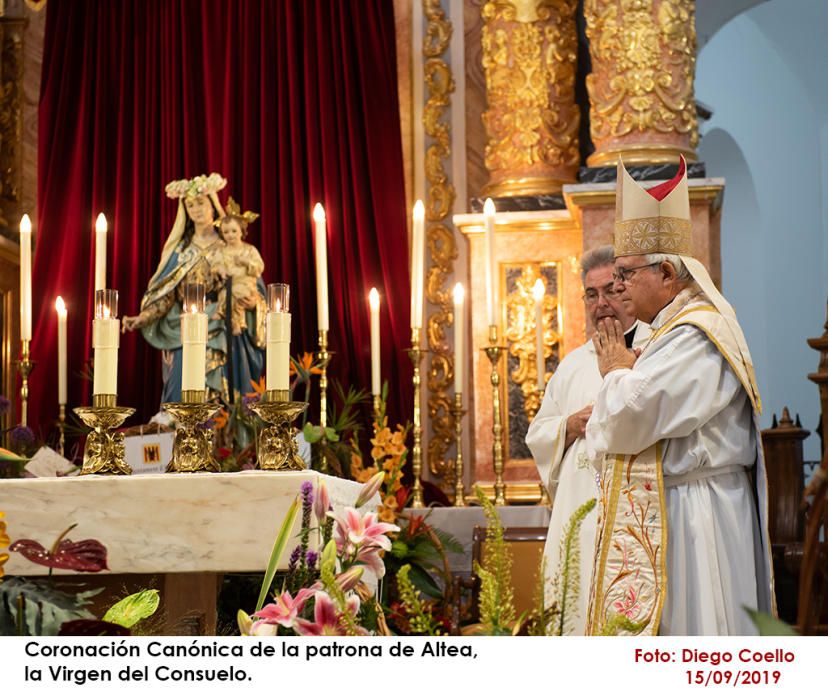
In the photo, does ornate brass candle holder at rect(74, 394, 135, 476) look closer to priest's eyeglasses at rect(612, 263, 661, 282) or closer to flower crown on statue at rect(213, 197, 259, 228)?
priest's eyeglasses at rect(612, 263, 661, 282)

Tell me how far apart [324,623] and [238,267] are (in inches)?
173

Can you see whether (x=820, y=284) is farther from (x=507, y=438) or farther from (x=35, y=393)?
(x=35, y=393)

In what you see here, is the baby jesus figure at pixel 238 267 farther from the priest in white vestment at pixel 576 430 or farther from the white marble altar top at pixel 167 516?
the white marble altar top at pixel 167 516

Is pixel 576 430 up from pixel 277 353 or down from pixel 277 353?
down

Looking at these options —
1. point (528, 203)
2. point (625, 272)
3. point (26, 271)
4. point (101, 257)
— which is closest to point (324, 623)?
point (625, 272)

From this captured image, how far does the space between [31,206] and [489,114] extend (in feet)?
9.09

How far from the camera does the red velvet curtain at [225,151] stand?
22.5ft

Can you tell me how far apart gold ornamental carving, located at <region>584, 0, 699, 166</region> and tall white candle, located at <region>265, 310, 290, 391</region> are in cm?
347

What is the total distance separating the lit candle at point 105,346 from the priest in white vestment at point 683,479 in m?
1.09

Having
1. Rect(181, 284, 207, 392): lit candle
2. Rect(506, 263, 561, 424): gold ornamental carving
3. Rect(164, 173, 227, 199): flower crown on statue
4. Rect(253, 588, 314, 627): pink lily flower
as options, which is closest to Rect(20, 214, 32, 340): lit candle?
Rect(164, 173, 227, 199): flower crown on statue

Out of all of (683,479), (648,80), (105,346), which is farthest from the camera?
(648,80)

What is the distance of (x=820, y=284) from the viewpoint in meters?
11.5

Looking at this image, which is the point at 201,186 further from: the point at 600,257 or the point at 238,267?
the point at 600,257

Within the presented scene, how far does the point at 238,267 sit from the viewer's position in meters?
5.58
